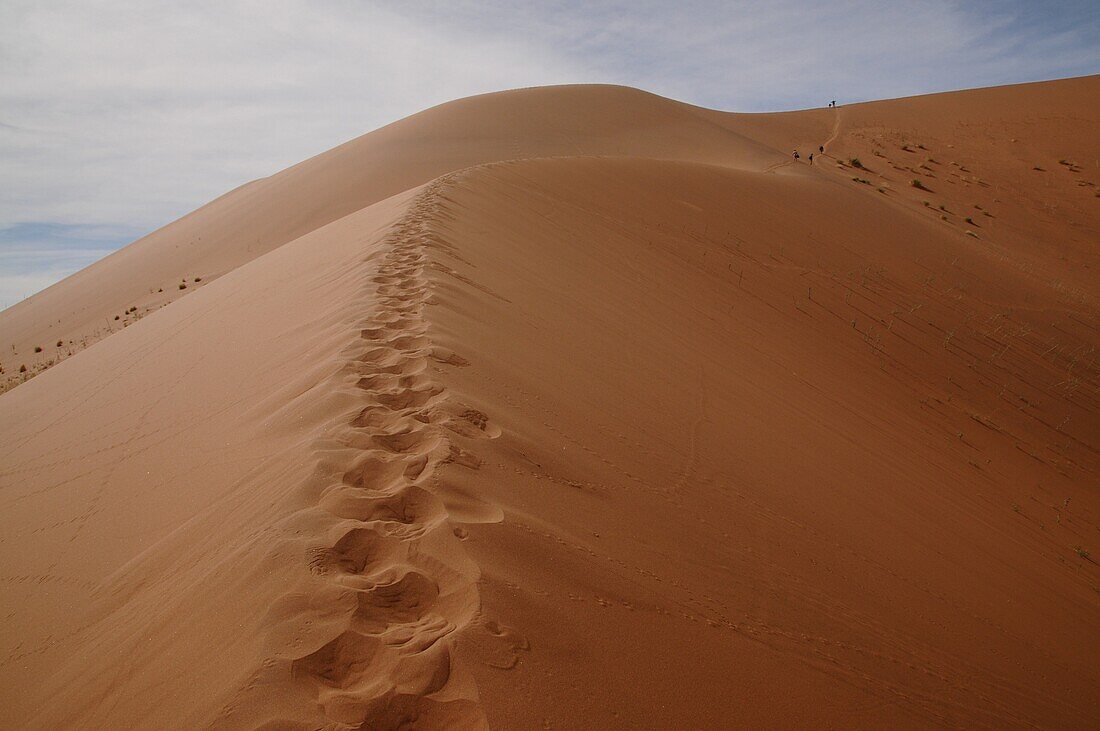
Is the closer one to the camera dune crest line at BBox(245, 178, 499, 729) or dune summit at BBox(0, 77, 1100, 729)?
dune crest line at BBox(245, 178, 499, 729)

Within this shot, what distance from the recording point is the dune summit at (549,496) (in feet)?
5.59

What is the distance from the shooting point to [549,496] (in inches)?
99.5

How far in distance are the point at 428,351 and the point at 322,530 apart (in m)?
1.64

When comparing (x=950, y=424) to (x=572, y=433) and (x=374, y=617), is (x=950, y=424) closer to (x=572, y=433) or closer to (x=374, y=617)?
(x=572, y=433)

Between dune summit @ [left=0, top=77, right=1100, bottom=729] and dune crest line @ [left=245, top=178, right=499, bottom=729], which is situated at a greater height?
dune crest line @ [left=245, top=178, right=499, bottom=729]

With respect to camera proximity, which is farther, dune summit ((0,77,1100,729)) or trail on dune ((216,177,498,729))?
dune summit ((0,77,1100,729))

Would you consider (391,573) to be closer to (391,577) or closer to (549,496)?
(391,577)

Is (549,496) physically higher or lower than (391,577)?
lower

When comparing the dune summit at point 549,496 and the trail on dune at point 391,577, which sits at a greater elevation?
the trail on dune at point 391,577

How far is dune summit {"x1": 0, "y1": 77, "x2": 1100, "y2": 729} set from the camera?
171cm

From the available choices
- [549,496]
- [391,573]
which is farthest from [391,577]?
[549,496]

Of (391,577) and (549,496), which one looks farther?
(549,496)

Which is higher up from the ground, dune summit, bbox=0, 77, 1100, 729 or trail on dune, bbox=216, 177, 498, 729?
trail on dune, bbox=216, 177, 498, 729

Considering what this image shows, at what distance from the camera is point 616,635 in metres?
1.87
